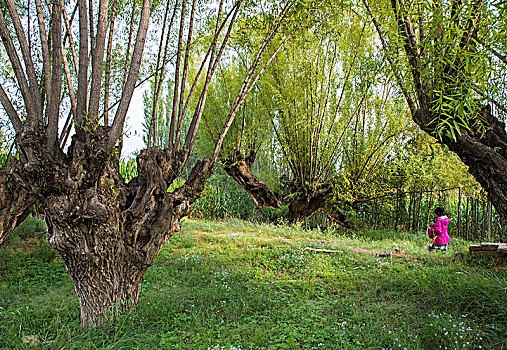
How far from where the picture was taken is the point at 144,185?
9.11 ft

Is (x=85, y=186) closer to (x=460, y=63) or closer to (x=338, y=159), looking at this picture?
(x=460, y=63)

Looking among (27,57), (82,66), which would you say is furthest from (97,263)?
(27,57)

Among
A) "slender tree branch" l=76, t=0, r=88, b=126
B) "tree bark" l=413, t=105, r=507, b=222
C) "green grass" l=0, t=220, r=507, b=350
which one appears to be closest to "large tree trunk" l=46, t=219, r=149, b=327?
"green grass" l=0, t=220, r=507, b=350

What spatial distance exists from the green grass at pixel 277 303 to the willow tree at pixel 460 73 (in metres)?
0.85

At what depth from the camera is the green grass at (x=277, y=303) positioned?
221 centimetres

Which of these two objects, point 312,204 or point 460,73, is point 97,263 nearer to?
point 460,73

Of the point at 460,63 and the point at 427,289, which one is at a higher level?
the point at 460,63

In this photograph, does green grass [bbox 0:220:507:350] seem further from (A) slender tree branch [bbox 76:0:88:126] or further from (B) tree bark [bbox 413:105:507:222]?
(A) slender tree branch [bbox 76:0:88:126]

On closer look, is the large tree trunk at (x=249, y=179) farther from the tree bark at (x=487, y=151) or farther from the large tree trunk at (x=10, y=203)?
the tree bark at (x=487, y=151)

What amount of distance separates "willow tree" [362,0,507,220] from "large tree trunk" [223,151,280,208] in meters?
4.45

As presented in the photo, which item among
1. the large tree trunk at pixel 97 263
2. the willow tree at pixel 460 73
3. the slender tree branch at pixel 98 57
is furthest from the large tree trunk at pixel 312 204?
the slender tree branch at pixel 98 57

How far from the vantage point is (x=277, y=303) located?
280cm

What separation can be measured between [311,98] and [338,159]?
1738mm

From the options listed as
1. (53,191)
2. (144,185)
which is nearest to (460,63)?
(144,185)
